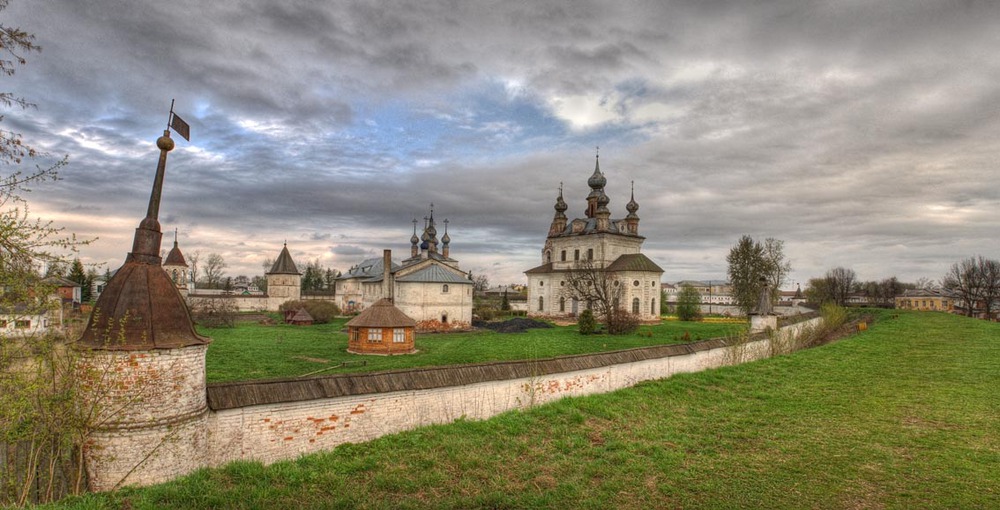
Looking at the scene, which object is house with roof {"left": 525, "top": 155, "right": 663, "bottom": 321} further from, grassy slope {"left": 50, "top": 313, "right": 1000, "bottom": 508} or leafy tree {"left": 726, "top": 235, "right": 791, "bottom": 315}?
grassy slope {"left": 50, "top": 313, "right": 1000, "bottom": 508}

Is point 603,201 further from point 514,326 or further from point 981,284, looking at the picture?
point 981,284

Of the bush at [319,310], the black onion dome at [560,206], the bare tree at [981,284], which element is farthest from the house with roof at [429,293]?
the bare tree at [981,284]

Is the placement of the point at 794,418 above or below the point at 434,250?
below

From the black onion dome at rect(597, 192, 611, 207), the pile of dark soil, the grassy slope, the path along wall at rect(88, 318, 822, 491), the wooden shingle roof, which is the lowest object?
the grassy slope

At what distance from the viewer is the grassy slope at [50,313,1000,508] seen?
643 centimetres

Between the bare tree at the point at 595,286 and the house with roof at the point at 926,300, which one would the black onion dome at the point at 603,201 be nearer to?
the bare tree at the point at 595,286

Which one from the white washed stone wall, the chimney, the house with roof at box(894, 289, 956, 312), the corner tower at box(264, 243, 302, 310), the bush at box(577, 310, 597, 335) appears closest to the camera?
the white washed stone wall

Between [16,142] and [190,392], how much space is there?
3.48 meters

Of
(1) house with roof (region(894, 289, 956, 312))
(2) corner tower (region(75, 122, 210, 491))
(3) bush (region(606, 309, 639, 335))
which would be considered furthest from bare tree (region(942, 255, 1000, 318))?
(2) corner tower (region(75, 122, 210, 491))

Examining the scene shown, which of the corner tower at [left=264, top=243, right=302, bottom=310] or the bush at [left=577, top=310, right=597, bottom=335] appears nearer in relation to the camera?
the bush at [left=577, top=310, right=597, bottom=335]

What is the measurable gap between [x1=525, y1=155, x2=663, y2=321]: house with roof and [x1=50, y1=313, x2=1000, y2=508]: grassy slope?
28753 millimetres

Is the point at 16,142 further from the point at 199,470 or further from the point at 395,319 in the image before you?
the point at 395,319

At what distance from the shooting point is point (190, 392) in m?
6.86

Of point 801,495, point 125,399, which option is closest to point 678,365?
point 801,495
